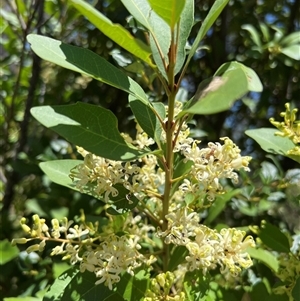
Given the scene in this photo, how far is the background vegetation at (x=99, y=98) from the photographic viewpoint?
1.38 metres

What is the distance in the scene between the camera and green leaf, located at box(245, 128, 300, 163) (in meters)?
1.06

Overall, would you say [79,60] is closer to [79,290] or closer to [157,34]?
[157,34]

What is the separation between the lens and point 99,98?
5.94 ft

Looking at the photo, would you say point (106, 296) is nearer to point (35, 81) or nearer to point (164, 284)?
point (164, 284)

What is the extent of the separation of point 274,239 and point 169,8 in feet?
2.11

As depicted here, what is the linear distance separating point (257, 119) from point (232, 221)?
0.52 m

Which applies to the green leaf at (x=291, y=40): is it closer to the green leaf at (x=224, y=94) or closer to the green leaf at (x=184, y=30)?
the green leaf at (x=184, y=30)

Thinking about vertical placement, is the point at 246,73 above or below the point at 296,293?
above

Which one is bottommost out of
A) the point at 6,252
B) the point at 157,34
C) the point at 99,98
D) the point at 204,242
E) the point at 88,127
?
the point at 6,252

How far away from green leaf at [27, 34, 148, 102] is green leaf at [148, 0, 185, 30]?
0.14m

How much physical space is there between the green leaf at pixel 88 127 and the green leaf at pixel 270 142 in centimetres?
38

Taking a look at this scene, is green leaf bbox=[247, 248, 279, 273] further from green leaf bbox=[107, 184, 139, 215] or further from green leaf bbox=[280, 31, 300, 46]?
green leaf bbox=[280, 31, 300, 46]

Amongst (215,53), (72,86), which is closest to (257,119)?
(215,53)

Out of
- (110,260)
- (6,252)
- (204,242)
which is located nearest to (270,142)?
(204,242)
